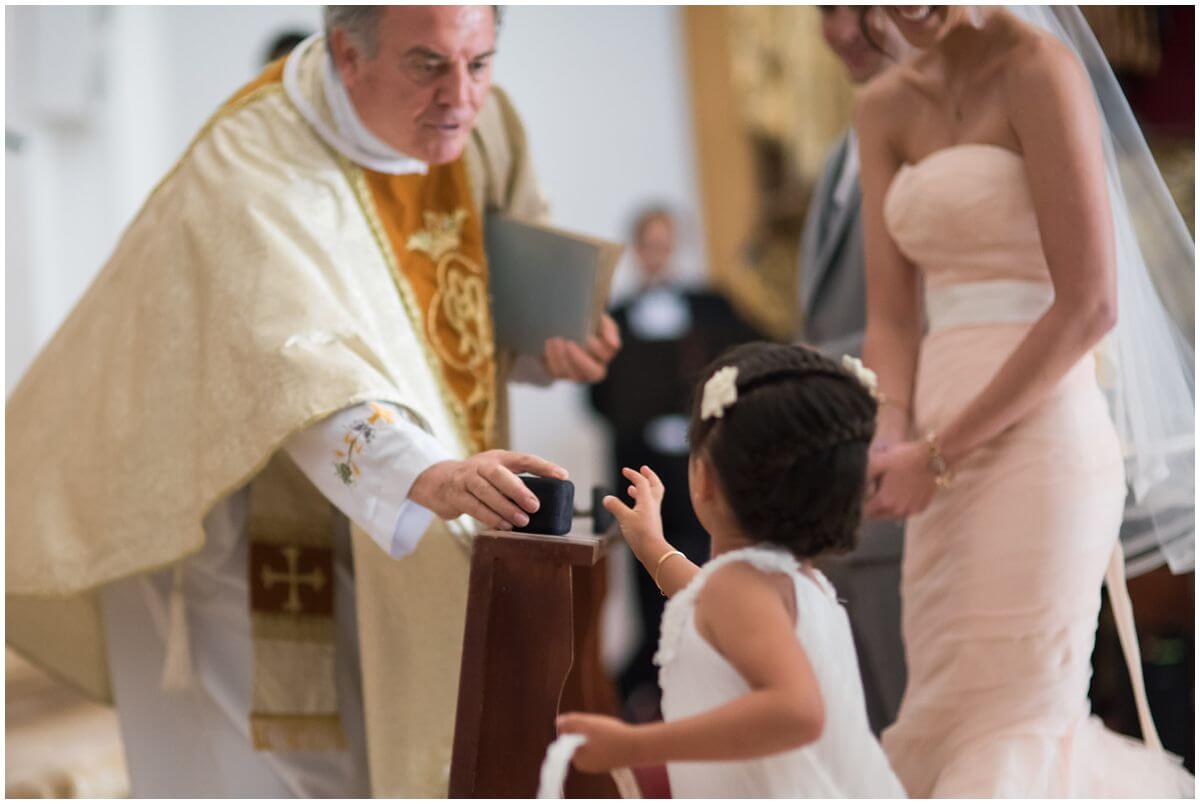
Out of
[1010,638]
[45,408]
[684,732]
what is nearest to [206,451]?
[45,408]

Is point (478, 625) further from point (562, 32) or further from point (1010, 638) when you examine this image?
point (562, 32)

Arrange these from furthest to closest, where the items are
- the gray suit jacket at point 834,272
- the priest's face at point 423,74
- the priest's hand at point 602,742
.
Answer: the gray suit jacket at point 834,272
the priest's face at point 423,74
the priest's hand at point 602,742

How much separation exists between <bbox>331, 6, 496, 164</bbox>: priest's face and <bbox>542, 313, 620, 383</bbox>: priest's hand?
18.6 inches

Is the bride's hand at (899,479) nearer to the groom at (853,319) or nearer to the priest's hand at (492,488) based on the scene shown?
the groom at (853,319)

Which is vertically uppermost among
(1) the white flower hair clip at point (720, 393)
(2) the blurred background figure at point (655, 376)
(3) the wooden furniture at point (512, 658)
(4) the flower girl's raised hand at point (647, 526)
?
(1) the white flower hair clip at point (720, 393)

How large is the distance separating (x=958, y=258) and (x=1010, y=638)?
2.24ft

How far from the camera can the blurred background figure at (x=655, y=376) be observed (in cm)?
656

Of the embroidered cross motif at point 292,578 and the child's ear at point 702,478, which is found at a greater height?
the child's ear at point 702,478

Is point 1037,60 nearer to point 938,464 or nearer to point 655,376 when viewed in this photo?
point 938,464

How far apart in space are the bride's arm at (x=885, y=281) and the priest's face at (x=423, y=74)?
749mm

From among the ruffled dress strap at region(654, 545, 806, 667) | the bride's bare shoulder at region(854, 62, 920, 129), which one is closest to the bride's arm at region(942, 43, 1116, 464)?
the bride's bare shoulder at region(854, 62, 920, 129)

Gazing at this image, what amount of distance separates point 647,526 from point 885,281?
110 cm

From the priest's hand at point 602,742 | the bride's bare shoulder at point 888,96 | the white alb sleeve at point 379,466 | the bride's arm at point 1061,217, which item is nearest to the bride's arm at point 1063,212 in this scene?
the bride's arm at point 1061,217

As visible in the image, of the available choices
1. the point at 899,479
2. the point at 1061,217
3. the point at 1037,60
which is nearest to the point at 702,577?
the point at 899,479
